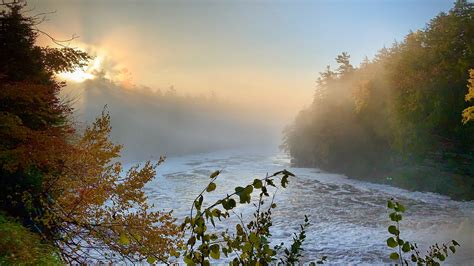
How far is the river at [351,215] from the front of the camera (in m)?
14.8

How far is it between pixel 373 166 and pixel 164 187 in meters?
24.1

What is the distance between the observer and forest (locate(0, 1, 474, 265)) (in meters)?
3.85

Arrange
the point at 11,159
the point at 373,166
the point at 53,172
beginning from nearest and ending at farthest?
the point at 11,159 < the point at 53,172 < the point at 373,166

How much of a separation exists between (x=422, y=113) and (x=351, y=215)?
1419 cm

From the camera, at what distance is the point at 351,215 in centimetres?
2189

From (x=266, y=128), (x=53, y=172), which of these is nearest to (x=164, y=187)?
(x=53, y=172)

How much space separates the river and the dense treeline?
9.35ft

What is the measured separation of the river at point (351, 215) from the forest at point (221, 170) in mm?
755

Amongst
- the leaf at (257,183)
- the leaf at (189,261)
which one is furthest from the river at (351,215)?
the leaf at (257,183)

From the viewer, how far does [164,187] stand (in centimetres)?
3366

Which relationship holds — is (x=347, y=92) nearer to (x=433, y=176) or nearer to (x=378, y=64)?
(x=378, y=64)

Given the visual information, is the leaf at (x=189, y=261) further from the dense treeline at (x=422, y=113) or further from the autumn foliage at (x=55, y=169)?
the dense treeline at (x=422, y=113)

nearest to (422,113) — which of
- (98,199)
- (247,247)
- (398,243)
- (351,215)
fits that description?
(351,215)

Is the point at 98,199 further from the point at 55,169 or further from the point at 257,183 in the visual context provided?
the point at 257,183
